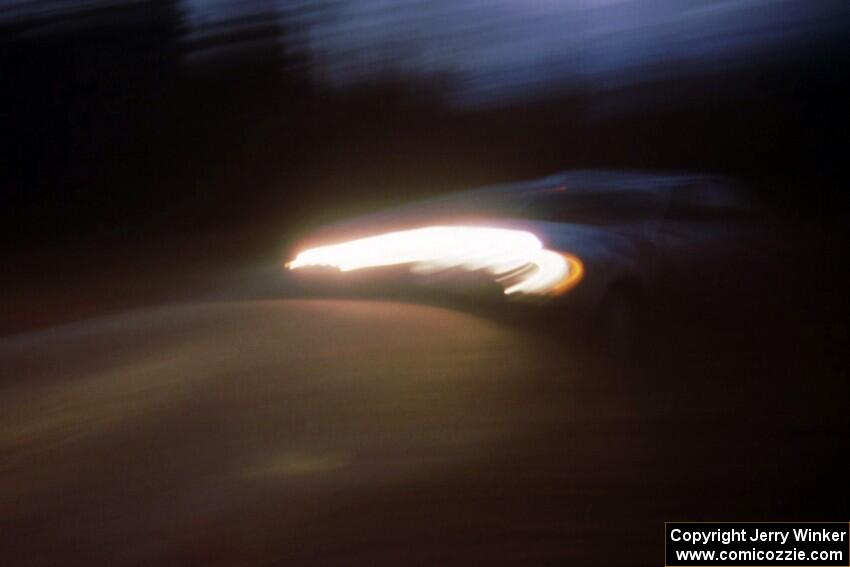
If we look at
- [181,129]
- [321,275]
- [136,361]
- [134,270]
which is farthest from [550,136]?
[136,361]

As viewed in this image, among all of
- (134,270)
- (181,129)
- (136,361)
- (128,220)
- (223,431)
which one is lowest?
(223,431)

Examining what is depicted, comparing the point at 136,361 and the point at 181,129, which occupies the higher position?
the point at 181,129

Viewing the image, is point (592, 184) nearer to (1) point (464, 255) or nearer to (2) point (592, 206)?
(2) point (592, 206)

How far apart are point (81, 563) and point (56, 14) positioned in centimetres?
1095

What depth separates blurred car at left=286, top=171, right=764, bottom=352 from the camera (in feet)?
20.4

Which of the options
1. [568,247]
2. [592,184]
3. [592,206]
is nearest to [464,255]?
[568,247]

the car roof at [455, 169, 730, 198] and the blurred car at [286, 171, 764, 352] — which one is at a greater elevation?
the car roof at [455, 169, 730, 198]

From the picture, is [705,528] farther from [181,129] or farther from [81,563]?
[181,129]

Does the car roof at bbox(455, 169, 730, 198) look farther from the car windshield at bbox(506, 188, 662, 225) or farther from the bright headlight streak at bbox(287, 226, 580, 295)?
the bright headlight streak at bbox(287, 226, 580, 295)

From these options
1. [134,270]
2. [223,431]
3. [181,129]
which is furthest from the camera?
[181,129]

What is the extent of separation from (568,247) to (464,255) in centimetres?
59

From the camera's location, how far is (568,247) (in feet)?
21.1

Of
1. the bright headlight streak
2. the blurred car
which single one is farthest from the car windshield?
the bright headlight streak

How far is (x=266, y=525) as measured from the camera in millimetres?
3941
